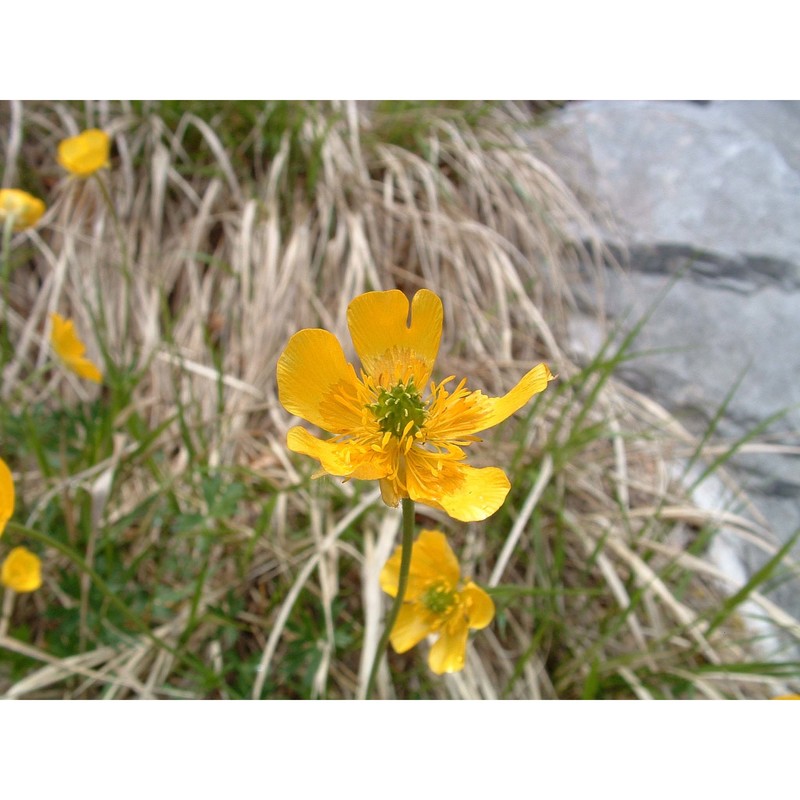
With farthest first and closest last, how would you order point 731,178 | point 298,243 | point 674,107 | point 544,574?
point 674,107 → point 731,178 → point 298,243 → point 544,574

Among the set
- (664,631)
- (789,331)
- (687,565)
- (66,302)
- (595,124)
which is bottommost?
(664,631)

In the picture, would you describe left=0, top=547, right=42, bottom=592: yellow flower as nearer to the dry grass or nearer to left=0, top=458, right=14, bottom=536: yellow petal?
the dry grass

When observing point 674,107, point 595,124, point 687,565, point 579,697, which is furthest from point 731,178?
point 579,697

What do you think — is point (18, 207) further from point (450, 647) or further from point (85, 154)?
point (450, 647)

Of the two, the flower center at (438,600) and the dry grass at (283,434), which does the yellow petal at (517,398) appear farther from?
the dry grass at (283,434)

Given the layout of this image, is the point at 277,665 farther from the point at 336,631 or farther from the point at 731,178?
the point at 731,178

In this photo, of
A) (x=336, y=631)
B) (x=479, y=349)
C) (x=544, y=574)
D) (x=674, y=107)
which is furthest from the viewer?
(x=674, y=107)

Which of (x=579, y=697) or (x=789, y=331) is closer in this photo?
(x=579, y=697)

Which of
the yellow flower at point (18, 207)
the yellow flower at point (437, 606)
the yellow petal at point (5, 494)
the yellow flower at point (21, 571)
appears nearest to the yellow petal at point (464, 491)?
the yellow flower at point (437, 606)
